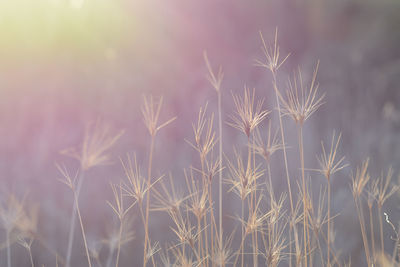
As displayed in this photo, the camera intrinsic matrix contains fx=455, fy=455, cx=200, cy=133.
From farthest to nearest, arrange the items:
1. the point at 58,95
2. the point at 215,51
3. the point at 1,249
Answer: the point at 215,51
the point at 58,95
the point at 1,249

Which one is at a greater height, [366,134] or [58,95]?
[58,95]

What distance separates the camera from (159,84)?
2.71 meters

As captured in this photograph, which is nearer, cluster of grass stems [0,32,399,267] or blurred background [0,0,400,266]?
cluster of grass stems [0,32,399,267]

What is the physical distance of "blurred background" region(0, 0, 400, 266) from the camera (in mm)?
2521

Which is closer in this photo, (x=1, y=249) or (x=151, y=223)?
(x=1, y=249)

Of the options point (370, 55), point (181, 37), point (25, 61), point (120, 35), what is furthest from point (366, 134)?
point (25, 61)

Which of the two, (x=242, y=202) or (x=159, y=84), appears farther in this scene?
(x=159, y=84)

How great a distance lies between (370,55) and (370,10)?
280mm

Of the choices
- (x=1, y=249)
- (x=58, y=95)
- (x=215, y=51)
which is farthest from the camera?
(x=215, y=51)

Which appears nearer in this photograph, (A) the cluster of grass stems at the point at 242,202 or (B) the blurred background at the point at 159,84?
(A) the cluster of grass stems at the point at 242,202

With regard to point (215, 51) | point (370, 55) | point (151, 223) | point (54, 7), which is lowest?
point (151, 223)

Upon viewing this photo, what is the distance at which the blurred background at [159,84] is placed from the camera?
2521mm

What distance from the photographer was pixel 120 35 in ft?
8.71

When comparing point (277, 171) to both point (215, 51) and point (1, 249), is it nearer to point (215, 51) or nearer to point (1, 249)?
point (215, 51)
